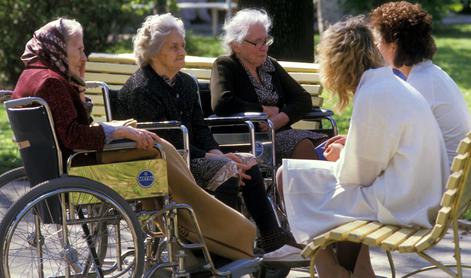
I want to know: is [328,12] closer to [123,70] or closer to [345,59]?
[123,70]

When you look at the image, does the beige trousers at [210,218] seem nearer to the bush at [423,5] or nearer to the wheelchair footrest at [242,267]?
the wheelchair footrest at [242,267]

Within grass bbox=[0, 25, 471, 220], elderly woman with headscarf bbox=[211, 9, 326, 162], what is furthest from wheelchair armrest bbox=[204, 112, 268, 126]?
grass bbox=[0, 25, 471, 220]

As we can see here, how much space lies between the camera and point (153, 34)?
5.39 metres

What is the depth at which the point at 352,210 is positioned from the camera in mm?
4488

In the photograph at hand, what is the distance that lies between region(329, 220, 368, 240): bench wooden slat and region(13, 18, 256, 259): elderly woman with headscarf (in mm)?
779

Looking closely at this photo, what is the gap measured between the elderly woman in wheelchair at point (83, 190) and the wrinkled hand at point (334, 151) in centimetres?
50

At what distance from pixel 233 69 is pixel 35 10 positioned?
852 cm

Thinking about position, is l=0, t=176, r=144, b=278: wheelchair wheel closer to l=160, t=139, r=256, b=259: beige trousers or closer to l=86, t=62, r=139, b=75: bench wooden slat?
l=160, t=139, r=256, b=259: beige trousers

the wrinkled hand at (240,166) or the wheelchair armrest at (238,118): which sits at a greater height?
the wheelchair armrest at (238,118)

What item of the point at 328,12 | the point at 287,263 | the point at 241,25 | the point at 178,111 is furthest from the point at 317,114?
the point at 328,12

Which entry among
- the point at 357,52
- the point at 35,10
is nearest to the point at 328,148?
the point at 357,52

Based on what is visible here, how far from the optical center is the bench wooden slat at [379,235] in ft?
13.5

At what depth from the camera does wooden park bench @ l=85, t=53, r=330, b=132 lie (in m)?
6.88

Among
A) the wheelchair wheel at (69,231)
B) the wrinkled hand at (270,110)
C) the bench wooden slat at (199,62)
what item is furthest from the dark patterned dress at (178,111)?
the bench wooden slat at (199,62)
